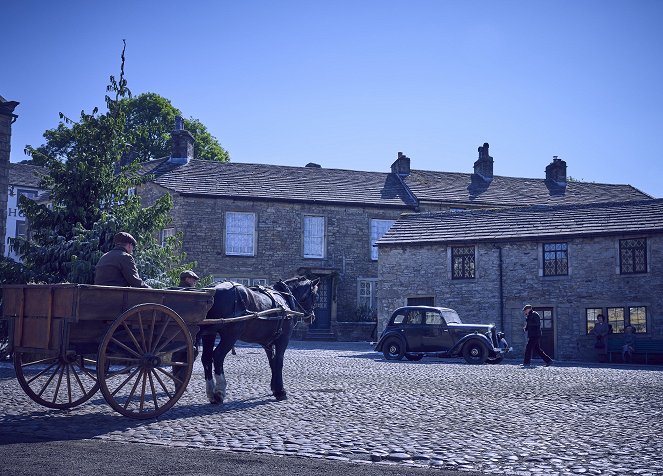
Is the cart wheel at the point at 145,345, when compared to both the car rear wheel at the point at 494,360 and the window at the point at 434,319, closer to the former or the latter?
the window at the point at 434,319

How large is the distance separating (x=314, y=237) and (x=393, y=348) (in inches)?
542

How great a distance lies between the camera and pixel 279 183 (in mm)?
36500

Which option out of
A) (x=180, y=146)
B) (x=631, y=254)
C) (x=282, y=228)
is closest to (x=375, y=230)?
(x=282, y=228)

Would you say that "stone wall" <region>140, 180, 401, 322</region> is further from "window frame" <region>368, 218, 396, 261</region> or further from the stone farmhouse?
"window frame" <region>368, 218, 396, 261</region>

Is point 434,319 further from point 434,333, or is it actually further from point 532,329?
point 532,329

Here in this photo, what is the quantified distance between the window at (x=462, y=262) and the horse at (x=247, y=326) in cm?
1738

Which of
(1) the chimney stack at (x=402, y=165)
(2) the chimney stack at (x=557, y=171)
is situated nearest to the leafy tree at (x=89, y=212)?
(1) the chimney stack at (x=402, y=165)

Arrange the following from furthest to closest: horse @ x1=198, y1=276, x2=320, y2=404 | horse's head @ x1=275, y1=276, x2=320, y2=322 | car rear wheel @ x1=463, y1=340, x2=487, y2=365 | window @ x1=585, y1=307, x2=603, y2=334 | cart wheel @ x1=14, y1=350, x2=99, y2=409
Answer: window @ x1=585, y1=307, x2=603, y2=334 < car rear wheel @ x1=463, y1=340, x2=487, y2=365 < horse's head @ x1=275, y1=276, x2=320, y2=322 < horse @ x1=198, y1=276, x2=320, y2=404 < cart wheel @ x1=14, y1=350, x2=99, y2=409

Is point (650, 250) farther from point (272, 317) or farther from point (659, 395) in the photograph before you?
point (272, 317)

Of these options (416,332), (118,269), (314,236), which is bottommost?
(416,332)

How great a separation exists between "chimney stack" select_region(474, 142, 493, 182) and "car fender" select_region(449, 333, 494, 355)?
2167 centimetres

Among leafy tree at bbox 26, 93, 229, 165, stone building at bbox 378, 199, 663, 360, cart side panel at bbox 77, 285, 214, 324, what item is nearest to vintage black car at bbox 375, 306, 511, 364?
stone building at bbox 378, 199, 663, 360

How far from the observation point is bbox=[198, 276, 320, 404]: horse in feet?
32.5

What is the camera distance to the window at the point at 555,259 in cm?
2691
